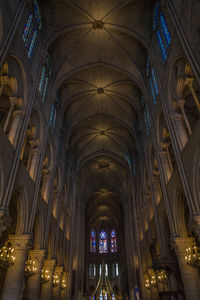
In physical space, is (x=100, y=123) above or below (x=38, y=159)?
above

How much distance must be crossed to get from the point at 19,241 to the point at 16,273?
1357 mm

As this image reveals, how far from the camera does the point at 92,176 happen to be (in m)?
35.5

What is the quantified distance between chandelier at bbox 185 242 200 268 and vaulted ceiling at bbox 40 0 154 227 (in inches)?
471

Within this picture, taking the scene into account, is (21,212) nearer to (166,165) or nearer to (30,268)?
(30,268)

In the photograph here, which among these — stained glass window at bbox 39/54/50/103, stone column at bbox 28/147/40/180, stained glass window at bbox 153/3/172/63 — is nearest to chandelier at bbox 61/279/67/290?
stone column at bbox 28/147/40/180

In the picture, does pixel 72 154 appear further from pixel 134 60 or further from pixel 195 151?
pixel 195 151

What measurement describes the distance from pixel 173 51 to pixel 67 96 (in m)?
12.2

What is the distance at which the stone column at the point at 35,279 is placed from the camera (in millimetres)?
12421


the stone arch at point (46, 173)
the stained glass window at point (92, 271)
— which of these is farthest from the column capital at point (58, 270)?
the stained glass window at point (92, 271)

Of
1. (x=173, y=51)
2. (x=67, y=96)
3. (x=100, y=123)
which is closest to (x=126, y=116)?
(x=100, y=123)

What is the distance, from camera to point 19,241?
11031 millimetres

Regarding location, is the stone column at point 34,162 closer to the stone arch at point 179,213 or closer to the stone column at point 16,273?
the stone column at point 16,273

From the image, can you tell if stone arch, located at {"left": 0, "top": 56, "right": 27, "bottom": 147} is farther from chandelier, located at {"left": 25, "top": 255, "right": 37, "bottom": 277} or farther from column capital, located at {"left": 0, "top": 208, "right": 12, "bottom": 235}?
chandelier, located at {"left": 25, "top": 255, "right": 37, "bottom": 277}

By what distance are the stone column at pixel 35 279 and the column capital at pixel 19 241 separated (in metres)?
3.02
